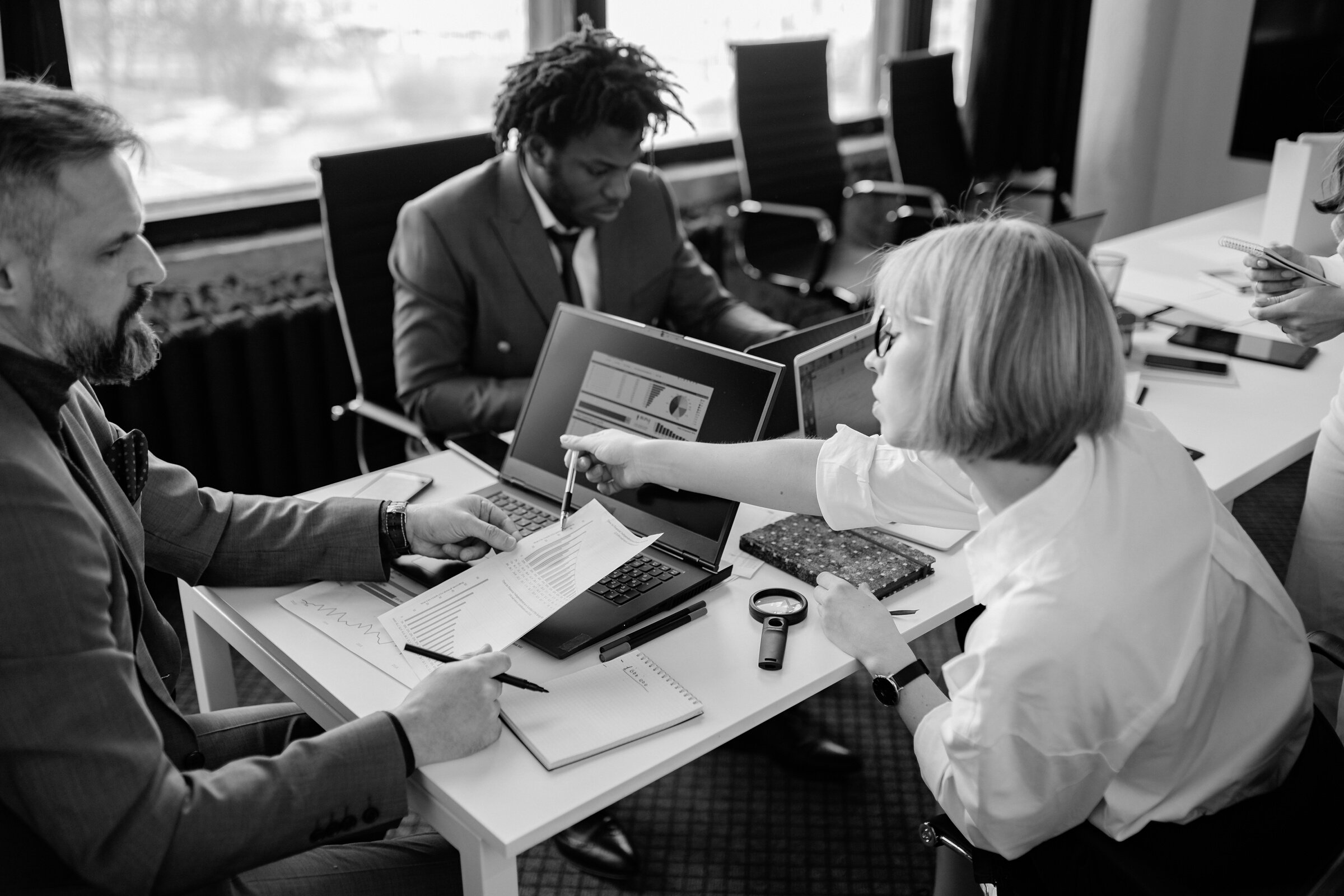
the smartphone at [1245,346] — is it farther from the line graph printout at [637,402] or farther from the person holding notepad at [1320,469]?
the line graph printout at [637,402]

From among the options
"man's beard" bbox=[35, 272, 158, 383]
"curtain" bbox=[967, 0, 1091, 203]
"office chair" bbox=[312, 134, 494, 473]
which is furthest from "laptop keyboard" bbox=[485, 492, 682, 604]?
"curtain" bbox=[967, 0, 1091, 203]

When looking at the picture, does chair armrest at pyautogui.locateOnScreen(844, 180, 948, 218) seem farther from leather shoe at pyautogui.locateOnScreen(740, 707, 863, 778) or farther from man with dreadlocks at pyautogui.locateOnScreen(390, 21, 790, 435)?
leather shoe at pyautogui.locateOnScreen(740, 707, 863, 778)

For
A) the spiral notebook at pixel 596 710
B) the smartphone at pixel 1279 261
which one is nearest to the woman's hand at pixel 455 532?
the spiral notebook at pixel 596 710

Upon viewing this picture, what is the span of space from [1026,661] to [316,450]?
7.54 ft

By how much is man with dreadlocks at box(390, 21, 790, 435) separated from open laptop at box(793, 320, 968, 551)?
2.15 feet

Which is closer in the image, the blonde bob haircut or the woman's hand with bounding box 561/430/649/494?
the blonde bob haircut

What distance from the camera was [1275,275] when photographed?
195 cm

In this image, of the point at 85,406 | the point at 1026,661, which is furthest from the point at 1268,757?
the point at 85,406

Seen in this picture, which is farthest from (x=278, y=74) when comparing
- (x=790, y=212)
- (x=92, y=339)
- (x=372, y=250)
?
(x=92, y=339)

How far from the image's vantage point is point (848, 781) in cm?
217

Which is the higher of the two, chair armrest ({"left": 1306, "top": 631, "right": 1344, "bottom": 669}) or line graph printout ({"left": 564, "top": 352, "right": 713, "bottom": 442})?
line graph printout ({"left": 564, "top": 352, "right": 713, "bottom": 442})

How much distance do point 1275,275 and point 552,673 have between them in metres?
1.50

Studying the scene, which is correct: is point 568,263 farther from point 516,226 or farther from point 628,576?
point 628,576

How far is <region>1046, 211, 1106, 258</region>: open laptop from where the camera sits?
7.76 ft
